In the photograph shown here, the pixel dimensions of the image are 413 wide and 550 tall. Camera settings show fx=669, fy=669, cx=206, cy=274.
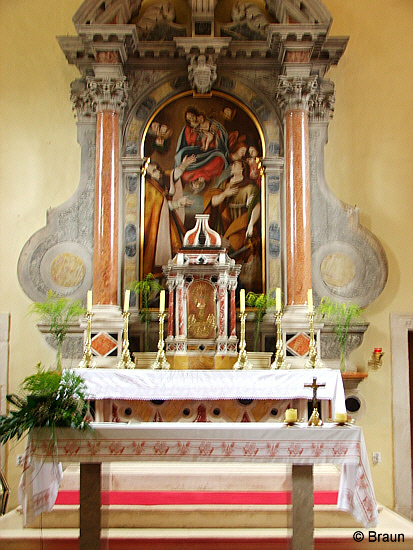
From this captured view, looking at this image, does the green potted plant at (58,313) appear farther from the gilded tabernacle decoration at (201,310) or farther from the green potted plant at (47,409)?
the green potted plant at (47,409)

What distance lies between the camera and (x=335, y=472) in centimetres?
693

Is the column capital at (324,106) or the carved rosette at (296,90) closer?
the carved rosette at (296,90)

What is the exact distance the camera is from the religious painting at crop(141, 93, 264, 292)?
906cm

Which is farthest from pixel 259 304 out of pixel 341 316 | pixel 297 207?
pixel 297 207

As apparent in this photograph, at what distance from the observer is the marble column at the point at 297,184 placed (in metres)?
8.53

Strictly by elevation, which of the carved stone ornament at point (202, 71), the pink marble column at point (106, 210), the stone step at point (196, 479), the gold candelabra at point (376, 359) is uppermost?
the carved stone ornament at point (202, 71)

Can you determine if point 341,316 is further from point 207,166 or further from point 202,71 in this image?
point 202,71

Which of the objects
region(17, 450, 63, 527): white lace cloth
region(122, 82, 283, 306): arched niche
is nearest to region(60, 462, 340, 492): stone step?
region(17, 450, 63, 527): white lace cloth

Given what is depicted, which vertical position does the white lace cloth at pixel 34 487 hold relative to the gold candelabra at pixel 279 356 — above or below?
below

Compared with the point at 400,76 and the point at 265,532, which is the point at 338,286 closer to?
the point at 400,76

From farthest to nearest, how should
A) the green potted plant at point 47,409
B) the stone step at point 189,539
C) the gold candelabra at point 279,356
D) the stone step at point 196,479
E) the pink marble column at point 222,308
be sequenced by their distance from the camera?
the pink marble column at point 222,308
the gold candelabra at point 279,356
the stone step at point 196,479
the stone step at point 189,539
the green potted plant at point 47,409

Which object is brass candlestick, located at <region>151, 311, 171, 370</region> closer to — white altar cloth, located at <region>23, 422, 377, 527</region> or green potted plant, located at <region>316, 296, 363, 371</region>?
green potted plant, located at <region>316, 296, 363, 371</region>

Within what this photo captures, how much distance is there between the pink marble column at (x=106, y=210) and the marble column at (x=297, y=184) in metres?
2.24

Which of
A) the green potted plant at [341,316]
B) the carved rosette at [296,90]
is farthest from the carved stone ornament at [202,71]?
the green potted plant at [341,316]
